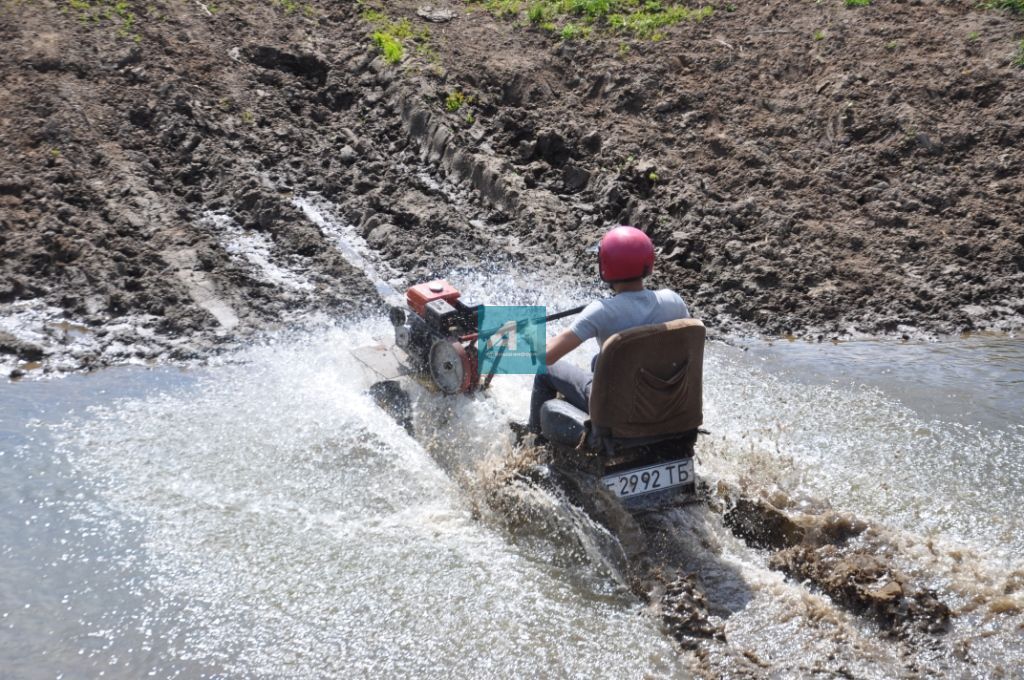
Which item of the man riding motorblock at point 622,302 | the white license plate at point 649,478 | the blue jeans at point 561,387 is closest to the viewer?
the man riding motorblock at point 622,302

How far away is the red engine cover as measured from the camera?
7.16 metres

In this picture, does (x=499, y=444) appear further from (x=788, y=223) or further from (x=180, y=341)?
(x=788, y=223)

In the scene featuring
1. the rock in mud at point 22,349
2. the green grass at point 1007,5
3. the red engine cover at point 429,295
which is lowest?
the rock in mud at point 22,349

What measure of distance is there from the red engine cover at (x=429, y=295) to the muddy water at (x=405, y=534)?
0.69 m

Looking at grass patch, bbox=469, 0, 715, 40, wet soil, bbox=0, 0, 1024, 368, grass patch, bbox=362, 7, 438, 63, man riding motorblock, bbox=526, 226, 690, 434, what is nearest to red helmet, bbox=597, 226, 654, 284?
man riding motorblock, bbox=526, 226, 690, 434

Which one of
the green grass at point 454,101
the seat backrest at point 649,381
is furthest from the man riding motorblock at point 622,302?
the green grass at point 454,101

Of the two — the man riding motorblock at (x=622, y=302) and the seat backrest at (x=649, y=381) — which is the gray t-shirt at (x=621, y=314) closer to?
the man riding motorblock at (x=622, y=302)

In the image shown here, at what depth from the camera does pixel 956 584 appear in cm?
540

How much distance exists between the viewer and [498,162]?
37.8ft

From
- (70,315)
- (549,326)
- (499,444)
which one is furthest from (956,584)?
(70,315)

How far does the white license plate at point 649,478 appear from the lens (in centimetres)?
566

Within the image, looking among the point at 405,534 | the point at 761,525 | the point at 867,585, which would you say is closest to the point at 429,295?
the point at 405,534

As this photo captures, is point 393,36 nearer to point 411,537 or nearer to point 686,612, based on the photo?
point 411,537

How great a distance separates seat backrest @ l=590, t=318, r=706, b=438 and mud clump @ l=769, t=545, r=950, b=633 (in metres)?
0.97
